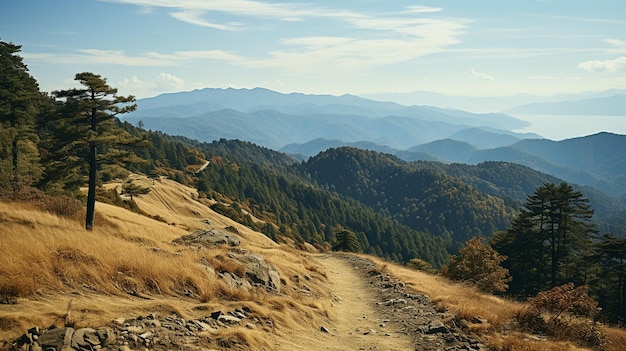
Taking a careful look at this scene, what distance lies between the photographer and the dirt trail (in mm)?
10742

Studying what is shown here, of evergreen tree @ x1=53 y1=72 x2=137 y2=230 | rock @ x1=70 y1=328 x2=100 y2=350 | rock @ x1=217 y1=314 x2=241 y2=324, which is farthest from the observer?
evergreen tree @ x1=53 y1=72 x2=137 y2=230

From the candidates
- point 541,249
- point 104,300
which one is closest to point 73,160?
point 104,300

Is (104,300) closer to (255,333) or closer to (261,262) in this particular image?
(255,333)

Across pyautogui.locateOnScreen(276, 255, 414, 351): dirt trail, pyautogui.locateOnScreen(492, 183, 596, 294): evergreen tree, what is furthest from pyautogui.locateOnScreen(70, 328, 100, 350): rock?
pyautogui.locateOnScreen(492, 183, 596, 294): evergreen tree

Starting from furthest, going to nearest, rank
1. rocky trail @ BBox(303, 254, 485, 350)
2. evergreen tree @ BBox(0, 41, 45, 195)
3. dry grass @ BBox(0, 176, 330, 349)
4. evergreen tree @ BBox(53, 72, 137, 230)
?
1. evergreen tree @ BBox(0, 41, 45, 195)
2. evergreen tree @ BBox(53, 72, 137, 230)
3. rocky trail @ BBox(303, 254, 485, 350)
4. dry grass @ BBox(0, 176, 330, 349)

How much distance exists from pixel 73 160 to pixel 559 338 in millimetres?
25180

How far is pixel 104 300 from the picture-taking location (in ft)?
31.5

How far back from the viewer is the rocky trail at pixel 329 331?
7184 millimetres

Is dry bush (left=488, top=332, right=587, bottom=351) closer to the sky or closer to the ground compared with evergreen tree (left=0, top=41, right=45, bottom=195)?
closer to the ground

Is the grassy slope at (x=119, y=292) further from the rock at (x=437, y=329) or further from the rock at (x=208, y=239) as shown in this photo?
the rock at (x=208, y=239)

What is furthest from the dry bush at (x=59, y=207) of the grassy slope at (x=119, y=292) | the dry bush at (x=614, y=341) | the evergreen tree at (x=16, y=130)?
the dry bush at (x=614, y=341)

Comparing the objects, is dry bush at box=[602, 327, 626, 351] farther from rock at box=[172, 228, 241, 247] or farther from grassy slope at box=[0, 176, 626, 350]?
rock at box=[172, 228, 241, 247]

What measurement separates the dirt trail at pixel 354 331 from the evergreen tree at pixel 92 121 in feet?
50.8

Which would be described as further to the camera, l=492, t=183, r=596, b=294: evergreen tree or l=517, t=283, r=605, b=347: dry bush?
l=492, t=183, r=596, b=294: evergreen tree
